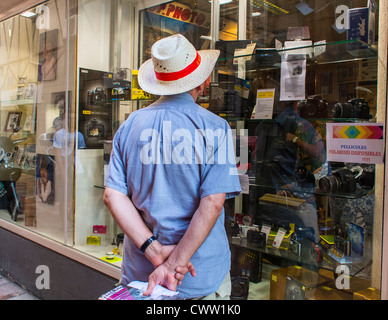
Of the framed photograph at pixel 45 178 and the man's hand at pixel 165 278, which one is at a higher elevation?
the framed photograph at pixel 45 178

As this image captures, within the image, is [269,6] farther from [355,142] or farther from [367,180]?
[367,180]

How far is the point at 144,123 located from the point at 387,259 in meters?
1.18

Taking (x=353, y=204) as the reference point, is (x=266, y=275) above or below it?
below

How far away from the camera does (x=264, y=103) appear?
7.45 feet

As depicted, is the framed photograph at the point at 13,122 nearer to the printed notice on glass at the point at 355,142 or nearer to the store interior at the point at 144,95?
the store interior at the point at 144,95

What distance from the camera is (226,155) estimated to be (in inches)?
64.8

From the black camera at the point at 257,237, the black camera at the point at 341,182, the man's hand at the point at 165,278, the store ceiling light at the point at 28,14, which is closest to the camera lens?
the man's hand at the point at 165,278

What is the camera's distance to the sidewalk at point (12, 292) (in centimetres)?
354

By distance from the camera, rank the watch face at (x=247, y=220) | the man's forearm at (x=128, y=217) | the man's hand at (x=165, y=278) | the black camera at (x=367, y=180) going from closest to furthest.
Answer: the man's hand at (x=165, y=278) < the man's forearm at (x=128, y=217) < the black camera at (x=367, y=180) < the watch face at (x=247, y=220)

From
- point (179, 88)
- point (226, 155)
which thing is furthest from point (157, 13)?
point (226, 155)

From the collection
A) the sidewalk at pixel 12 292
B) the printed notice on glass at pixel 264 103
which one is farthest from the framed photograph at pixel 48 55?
the printed notice on glass at pixel 264 103

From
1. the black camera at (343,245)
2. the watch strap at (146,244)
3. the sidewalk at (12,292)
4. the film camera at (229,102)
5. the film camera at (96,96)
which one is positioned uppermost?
the film camera at (96,96)

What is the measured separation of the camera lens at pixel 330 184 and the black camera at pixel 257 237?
0.47 m

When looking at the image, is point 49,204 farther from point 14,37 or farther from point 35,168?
point 14,37
